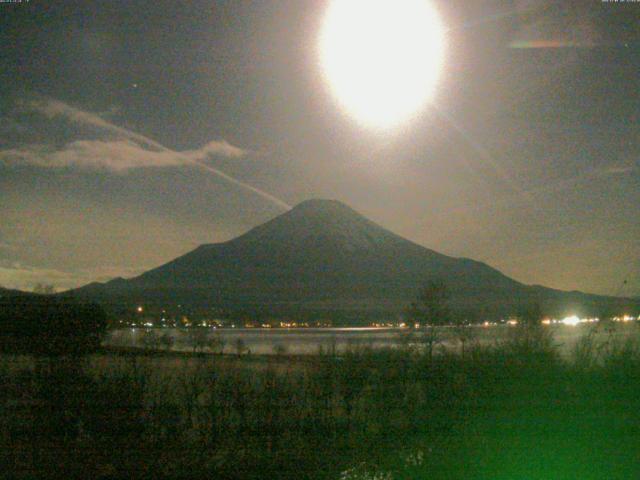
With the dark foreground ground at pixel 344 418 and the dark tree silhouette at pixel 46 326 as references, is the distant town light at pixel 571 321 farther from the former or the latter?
the dark tree silhouette at pixel 46 326

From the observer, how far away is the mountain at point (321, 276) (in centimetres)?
4769

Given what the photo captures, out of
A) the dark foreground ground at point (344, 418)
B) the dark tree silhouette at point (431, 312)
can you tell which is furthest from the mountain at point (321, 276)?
the dark foreground ground at point (344, 418)

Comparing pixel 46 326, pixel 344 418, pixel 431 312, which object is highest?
pixel 431 312

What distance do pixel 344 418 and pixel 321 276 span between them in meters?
58.7

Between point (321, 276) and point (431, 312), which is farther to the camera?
point (321, 276)

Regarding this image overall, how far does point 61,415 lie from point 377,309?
37.4 meters

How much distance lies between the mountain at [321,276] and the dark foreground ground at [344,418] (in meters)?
21.6

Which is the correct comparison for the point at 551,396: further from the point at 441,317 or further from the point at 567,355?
the point at 441,317

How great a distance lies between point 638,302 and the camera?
20406 mm

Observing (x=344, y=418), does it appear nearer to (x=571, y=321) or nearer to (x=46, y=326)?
(x=571, y=321)

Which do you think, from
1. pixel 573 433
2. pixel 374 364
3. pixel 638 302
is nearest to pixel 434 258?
pixel 638 302

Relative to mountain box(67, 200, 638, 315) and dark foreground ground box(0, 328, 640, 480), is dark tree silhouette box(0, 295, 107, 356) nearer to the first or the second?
Result: dark foreground ground box(0, 328, 640, 480)

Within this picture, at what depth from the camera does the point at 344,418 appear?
11.0 m

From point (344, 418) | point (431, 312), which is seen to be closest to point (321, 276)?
point (431, 312)
